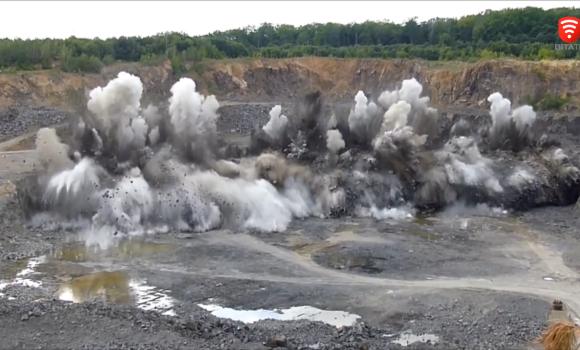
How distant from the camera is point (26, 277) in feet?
90.9

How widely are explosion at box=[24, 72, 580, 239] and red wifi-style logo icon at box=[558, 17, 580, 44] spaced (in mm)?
41388

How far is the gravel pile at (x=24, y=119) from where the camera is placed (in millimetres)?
57656

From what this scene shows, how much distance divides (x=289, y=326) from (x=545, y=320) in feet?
29.9

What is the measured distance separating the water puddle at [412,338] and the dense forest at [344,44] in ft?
197

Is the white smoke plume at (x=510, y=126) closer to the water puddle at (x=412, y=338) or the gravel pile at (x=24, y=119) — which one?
the water puddle at (x=412, y=338)

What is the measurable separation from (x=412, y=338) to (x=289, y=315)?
15.1 feet

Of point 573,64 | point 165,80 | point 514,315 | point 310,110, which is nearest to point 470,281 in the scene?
point 514,315

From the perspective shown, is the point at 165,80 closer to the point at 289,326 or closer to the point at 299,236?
the point at 299,236

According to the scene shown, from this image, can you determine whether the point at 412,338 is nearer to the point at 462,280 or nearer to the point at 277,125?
the point at 462,280

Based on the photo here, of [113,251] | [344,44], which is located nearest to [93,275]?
[113,251]

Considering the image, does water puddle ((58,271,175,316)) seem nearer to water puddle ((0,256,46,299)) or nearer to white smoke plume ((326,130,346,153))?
water puddle ((0,256,46,299))

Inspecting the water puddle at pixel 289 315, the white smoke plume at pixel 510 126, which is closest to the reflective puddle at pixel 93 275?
the water puddle at pixel 289 315

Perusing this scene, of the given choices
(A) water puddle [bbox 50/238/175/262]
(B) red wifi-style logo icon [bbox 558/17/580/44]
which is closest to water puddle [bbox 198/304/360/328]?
(A) water puddle [bbox 50/238/175/262]

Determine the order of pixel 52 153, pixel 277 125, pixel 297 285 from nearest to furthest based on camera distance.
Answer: pixel 297 285, pixel 52 153, pixel 277 125
